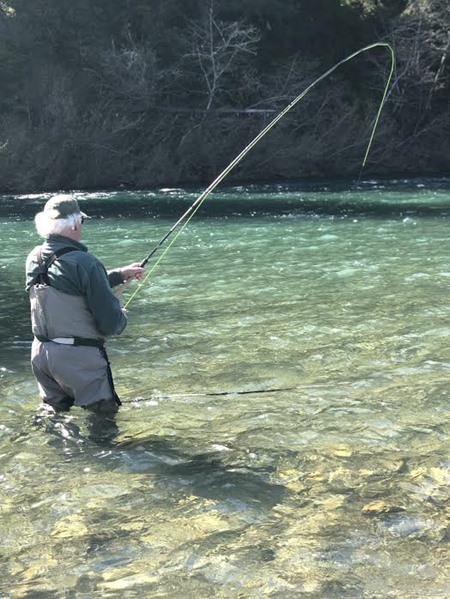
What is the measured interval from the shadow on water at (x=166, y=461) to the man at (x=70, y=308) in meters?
0.31

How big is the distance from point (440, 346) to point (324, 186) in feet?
76.8

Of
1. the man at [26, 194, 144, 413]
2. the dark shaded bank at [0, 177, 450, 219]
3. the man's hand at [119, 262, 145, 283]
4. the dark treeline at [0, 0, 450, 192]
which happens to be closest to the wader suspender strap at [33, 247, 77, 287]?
the man at [26, 194, 144, 413]

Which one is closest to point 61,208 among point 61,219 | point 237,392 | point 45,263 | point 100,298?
point 61,219

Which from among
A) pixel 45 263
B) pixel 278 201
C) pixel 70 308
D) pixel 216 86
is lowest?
pixel 278 201

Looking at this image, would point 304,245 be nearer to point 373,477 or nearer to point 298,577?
point 373,477

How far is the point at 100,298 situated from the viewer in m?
4.77

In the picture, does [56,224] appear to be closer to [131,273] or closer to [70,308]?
[70,308]

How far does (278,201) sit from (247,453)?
2041 centimetres

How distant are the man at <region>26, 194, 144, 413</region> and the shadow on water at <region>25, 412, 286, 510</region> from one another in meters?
0.31

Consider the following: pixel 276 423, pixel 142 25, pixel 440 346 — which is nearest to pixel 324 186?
pixel 142 25

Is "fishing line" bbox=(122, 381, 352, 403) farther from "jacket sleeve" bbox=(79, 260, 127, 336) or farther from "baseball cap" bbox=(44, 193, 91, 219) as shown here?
"baseball cap" bbox=(44, 193, 91, 219)

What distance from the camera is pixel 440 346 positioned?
24.5 ft

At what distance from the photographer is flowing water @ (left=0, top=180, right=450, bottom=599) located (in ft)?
11.7

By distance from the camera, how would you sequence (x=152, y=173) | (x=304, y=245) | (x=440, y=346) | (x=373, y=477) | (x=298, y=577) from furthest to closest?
1. (x=152, y=173)
2. (x=304, y=245)
3. (x=440, y=346)
4. (x=373, y=477)
5. (x=298, y=577)
